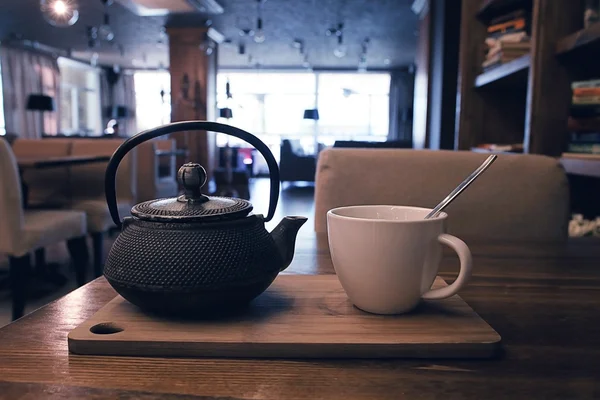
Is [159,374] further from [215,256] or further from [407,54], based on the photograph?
[407,54]

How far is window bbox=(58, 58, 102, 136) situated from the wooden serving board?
11193mm

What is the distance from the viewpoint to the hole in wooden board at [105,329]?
0.44 m

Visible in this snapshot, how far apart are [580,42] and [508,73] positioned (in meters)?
0.47

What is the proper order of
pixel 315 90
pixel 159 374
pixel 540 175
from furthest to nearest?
pixel 315 90 → pixel 540 175 → pixel 159 374

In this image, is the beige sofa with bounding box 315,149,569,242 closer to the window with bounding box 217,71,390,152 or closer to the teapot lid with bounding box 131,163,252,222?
the teapot lid with bounding box 131,163,252,222

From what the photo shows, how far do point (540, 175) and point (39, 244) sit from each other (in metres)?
1.92

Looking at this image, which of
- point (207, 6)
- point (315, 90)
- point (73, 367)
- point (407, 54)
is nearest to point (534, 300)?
point (73, 367)

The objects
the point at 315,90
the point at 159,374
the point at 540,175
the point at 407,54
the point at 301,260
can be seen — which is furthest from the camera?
the point at 315,90

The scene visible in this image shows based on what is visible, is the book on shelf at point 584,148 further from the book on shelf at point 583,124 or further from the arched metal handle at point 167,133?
the arched metal handle at point 167,133

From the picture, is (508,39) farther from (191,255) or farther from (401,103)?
(401,103)

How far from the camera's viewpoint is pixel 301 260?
0.78 metres

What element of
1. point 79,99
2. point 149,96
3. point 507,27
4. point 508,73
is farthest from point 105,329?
point 149,96

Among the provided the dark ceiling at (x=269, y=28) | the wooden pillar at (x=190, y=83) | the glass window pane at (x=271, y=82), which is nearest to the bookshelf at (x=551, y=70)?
the dark ceiling at (x=269, y=28)

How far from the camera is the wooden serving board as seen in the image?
1.36 feet
